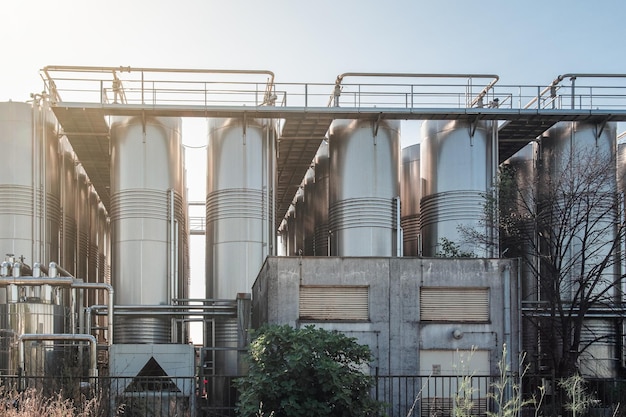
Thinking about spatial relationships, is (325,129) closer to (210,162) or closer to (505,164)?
(210,162)

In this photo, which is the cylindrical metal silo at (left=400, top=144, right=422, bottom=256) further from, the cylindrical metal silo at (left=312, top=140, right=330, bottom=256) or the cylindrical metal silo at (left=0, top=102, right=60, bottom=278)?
the cylindrical metal silo at (left=0, top=102, right=60, bottom=278)

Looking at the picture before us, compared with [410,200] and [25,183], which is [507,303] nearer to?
[410,200]

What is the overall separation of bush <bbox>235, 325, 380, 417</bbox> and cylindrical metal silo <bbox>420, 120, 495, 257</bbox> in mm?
11933

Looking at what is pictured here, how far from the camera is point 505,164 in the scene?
31391 mm

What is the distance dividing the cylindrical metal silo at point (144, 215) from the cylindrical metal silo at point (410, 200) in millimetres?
10217

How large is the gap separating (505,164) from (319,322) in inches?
616

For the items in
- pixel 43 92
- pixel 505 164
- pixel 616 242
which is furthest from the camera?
pixel 505 164

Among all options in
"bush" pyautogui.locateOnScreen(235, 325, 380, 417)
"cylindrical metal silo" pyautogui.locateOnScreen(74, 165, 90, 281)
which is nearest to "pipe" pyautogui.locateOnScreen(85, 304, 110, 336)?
"cylindrical metal silo" pyautogui.locateOnScreen(74, 165, 90, 281)

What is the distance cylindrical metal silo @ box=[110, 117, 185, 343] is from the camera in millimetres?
25500

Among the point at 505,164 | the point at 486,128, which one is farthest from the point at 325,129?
the point at 505,164

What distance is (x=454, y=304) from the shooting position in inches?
760

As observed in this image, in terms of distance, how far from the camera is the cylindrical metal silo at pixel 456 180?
87.4 ft

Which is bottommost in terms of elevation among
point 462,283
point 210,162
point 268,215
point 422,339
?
point 422,339

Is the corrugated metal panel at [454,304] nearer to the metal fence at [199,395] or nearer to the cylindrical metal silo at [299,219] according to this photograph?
the metal fence at [199,395]
